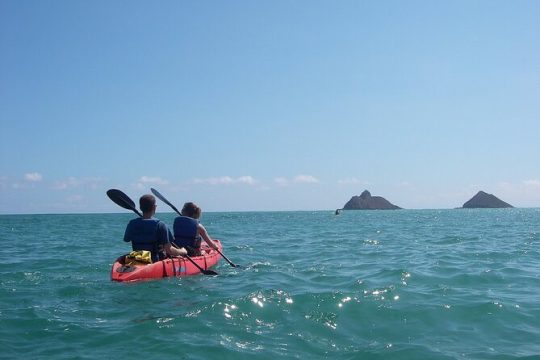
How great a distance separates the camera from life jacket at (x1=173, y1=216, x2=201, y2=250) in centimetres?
1196

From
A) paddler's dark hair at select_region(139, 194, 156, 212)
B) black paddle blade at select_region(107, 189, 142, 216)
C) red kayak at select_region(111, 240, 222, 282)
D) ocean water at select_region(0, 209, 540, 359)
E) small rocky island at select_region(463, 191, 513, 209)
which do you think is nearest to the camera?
ocean water at select_region(0, 209, 540, 359)

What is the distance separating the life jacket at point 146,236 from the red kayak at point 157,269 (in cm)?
29

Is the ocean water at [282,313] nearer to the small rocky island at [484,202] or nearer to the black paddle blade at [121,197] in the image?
the black paddle blade at [121,197]

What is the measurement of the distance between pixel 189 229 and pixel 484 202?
167 m

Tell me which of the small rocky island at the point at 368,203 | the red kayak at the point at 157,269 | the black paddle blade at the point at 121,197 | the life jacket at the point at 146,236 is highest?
the small rocky island at the point at 368,203

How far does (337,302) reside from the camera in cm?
815

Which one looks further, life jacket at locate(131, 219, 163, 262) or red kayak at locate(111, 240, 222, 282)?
life jacket at locate(131, 219, 163, 262)

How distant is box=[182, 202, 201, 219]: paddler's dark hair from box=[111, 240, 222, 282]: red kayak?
0.99 metres

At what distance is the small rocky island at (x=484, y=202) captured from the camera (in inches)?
6368

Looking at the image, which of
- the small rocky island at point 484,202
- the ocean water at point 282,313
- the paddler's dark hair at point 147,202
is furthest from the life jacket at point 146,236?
the small rocky island at point 484,202

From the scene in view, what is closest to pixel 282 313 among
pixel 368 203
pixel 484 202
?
pixel 368 203

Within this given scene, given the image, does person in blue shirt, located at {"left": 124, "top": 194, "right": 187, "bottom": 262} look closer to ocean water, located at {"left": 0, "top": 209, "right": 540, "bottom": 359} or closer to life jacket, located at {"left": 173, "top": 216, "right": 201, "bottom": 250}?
ocean water, located at {"left": 0, "top": 209, "right": 540, "bottom": 359}

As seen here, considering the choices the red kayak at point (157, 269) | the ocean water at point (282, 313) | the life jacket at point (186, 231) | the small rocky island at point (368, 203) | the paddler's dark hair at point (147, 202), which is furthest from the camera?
the small rocky island at point (368, 203)

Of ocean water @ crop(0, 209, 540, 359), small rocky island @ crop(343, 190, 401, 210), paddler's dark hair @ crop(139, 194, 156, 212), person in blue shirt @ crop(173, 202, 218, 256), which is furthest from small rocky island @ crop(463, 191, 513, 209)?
paddler's dark hair @ crop(139, 194, 156, 212)
